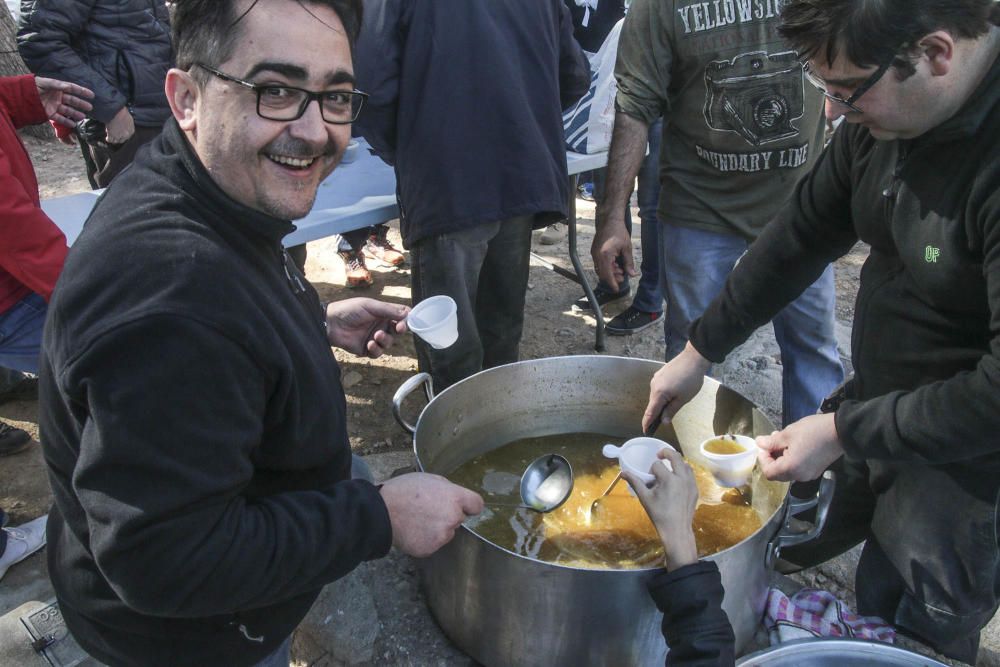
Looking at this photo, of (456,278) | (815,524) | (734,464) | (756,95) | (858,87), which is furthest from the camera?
(456,278)

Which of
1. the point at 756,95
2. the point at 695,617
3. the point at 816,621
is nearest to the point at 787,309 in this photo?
the point at 756,95

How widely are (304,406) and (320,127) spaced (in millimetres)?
503

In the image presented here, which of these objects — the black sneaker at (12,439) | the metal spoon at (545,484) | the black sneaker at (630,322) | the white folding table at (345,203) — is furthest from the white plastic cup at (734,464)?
the black sneaker at (12,439)

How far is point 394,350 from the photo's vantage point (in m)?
4.51

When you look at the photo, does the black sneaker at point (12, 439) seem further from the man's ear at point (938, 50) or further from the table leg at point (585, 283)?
the man's ear at point (938, 50)

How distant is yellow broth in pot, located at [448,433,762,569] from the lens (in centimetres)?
208

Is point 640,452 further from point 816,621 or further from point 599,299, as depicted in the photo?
point 599,299

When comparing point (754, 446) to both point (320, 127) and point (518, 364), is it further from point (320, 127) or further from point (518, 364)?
point (320, 127)

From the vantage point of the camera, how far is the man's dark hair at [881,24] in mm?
1414

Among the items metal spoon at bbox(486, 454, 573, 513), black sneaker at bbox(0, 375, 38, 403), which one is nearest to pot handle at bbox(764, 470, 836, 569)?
metal spoon at bbox(486, 454, 573, 513)

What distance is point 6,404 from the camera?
153 inches

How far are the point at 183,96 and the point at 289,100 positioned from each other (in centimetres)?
19

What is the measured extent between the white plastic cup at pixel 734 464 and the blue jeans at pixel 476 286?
4.48 feet

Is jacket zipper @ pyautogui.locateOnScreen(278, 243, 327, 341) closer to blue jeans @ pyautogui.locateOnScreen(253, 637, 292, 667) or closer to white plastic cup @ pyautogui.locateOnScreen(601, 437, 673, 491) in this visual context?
blue jeans @ pyautogui.locateOnScreen(253, 637, 292, 667)
